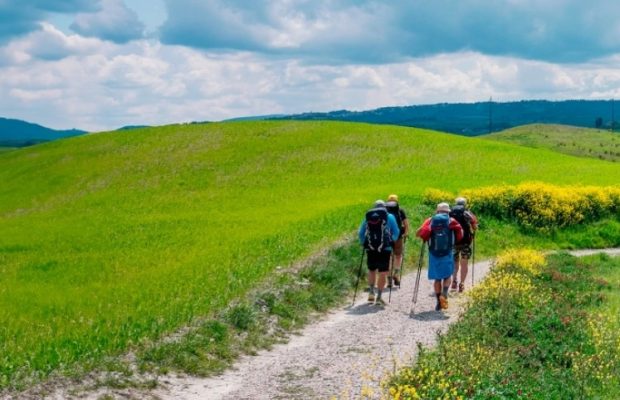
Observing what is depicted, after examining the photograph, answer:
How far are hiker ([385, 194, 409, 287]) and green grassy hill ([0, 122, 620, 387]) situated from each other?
9.78ft

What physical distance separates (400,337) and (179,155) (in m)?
52.7

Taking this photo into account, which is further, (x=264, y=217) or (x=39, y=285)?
(x=264, y=217)

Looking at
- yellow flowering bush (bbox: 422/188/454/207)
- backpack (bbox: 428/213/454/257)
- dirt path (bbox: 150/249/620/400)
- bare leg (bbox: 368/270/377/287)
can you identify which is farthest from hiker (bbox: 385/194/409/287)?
yellow flowering bush (bbox: 422/188/454/207)

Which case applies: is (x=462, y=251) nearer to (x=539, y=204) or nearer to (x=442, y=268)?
(x=442, y=268)

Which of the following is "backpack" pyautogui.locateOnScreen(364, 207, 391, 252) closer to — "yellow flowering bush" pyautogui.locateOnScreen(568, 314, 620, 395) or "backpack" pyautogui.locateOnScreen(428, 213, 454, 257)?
"backpack" pyautogui.locateOnScreen(428, 213, 454, 257)

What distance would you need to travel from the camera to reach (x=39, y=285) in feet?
66.5

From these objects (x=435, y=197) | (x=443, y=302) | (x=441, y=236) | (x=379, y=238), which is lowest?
(x=443, y=302)

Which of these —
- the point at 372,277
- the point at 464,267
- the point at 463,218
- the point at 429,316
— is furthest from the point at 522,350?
the point at 464,267

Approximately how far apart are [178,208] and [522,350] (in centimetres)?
3228

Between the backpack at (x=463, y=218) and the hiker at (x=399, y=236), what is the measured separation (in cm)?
169

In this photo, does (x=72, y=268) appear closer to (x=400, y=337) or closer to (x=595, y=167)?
(x=400, y=337)

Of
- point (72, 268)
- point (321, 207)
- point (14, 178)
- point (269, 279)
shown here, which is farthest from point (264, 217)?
point (14, 178)

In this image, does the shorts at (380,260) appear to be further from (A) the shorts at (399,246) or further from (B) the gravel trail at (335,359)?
(A) the shorts at (399,246)

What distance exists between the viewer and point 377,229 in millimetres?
19125
